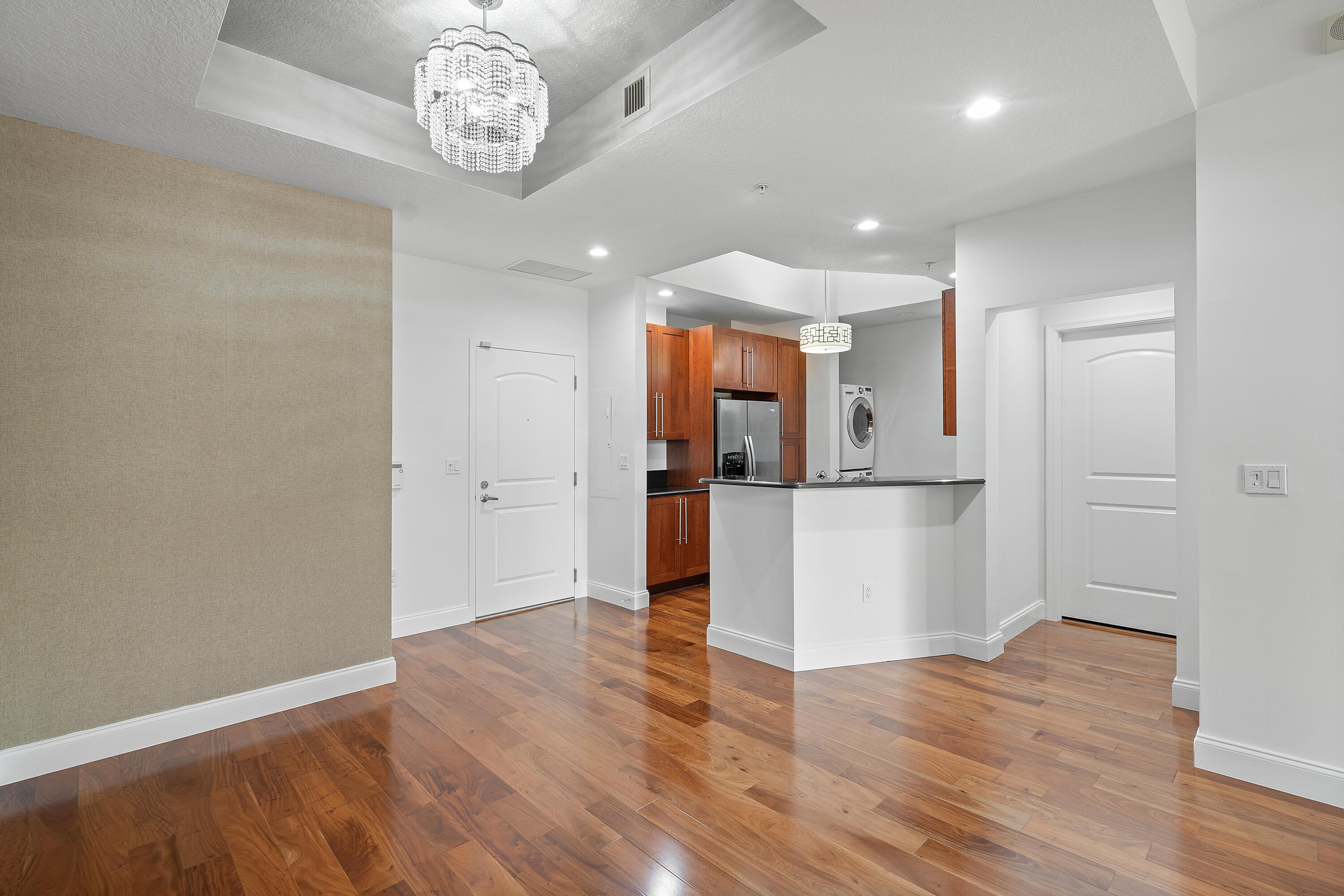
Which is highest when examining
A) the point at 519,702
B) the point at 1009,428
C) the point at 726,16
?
the point at 726,16

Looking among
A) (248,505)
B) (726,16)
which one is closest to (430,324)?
(248,505)

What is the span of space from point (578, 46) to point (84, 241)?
2.16m

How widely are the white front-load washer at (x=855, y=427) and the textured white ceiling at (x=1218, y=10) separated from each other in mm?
4665

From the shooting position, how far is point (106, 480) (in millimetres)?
2598

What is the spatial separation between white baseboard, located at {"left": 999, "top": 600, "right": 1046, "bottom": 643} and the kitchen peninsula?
521 mm

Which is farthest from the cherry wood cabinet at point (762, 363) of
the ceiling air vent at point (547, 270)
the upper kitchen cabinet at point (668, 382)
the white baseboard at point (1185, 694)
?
the white baseboard at point (1185, 694)

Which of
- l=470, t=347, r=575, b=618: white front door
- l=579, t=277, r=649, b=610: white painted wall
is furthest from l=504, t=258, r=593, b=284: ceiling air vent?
l=470, t=347, r=575, b=618: white front door

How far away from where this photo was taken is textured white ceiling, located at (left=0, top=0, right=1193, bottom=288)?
77.4 inches

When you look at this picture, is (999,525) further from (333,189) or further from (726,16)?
(333,189)

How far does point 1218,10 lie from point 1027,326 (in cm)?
214

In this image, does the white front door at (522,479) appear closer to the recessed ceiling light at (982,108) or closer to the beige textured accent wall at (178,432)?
the beige textured accent wall at (178,432)

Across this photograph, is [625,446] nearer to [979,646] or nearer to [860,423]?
[979,646]

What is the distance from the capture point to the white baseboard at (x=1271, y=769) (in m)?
2.17

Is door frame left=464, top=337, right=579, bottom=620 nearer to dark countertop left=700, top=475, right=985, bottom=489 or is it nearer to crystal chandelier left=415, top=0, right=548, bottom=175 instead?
dark countertop left=700, top=475, right=985, bottom=489
